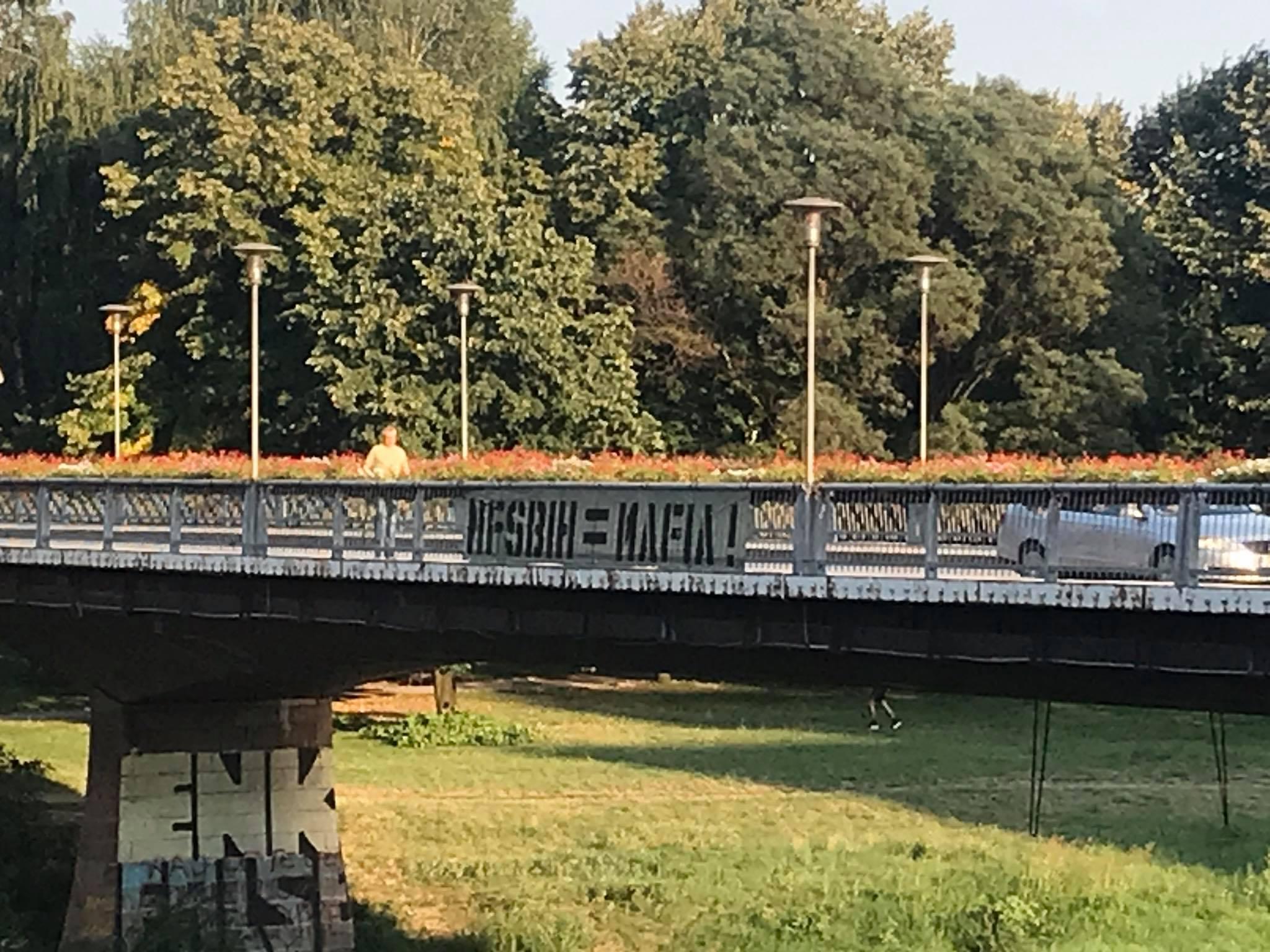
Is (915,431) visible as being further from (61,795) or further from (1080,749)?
(61,795)

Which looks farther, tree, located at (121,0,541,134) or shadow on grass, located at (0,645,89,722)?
tree, located at (121,0,541,134)

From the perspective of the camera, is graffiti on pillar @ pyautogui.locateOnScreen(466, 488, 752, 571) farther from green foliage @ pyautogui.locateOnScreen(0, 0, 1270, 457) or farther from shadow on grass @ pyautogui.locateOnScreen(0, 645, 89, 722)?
shadow on grass @ pyautogui.locateOnScreen(0, 645, 89, 722)

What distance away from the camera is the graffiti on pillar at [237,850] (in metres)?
31.5

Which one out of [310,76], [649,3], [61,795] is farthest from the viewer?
[649,3]

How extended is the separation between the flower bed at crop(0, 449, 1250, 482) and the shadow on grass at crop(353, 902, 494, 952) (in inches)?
281

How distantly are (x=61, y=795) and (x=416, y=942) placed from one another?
39.5ft

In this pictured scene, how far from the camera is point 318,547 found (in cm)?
2509

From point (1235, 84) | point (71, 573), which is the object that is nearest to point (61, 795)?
point (71, 573)

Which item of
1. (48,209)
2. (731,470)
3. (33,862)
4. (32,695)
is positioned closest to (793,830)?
(33,862)

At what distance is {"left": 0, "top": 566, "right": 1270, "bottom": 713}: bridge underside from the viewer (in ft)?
59.0

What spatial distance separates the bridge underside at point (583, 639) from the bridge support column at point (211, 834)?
2.21ft

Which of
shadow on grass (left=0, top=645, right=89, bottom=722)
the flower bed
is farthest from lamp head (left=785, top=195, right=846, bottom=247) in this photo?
shadow on grass (left=0, top=645, right=89, bottom=722)

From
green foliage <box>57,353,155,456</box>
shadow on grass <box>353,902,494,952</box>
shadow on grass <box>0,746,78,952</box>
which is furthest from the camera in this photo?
green foliage <box>57,353,155,456</box>

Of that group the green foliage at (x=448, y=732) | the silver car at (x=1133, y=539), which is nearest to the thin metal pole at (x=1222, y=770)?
the green foliage at (x=448, y=732)
